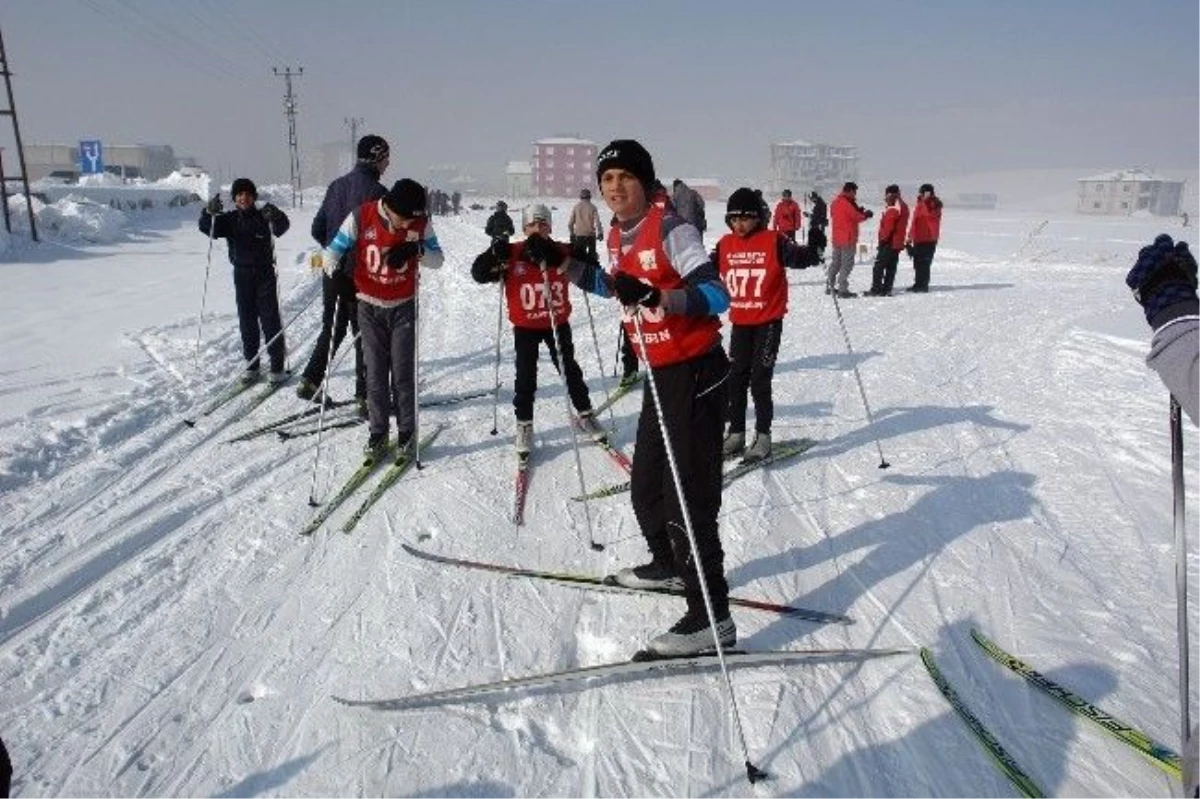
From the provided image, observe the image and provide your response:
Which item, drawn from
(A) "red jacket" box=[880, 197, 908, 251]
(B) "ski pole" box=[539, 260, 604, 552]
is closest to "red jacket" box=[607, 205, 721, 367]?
(B) "ski pole" box=[539, 260, 604, 552]

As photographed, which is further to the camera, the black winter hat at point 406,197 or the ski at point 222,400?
the ski at point 222,400

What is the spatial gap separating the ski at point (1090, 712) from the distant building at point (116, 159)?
98151mm

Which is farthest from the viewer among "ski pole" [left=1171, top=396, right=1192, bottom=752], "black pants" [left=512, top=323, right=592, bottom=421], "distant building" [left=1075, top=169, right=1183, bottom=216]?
"distant building" [left=1075, top=169, right=1183, bottom=216]

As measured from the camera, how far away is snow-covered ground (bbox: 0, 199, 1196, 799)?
9.36ft

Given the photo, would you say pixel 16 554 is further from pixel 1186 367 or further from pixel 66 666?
pixel 1186 367


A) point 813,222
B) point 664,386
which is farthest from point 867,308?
point 664,386

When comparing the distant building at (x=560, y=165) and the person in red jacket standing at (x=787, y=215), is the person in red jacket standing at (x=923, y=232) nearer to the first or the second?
the person in red jacket standing at (x=787, y=215)

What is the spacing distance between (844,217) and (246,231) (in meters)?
10.9

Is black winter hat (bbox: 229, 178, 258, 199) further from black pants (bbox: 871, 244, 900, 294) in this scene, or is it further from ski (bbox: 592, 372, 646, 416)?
black pants (bbox: 871, 244, 900, 294)

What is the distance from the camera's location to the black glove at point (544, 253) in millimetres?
3760

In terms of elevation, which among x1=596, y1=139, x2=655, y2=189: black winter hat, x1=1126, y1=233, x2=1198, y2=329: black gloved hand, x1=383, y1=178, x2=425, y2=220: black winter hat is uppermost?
x1=596, y1=139, x2=655, y2=189: black winter hat

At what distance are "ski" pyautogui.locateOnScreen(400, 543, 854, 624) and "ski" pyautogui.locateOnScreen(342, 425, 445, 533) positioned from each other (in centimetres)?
51

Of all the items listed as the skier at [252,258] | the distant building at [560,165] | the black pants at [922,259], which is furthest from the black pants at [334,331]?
the distant building at [560,165]

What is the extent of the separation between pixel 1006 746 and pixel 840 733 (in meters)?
0.64
